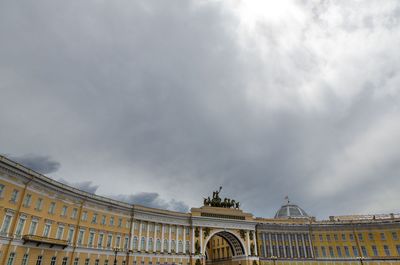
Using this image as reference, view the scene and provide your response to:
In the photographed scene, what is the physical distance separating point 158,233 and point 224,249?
31.3 m

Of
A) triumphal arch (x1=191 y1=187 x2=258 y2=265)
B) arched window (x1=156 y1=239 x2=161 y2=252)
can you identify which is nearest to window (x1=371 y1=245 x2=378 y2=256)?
triumphal arch (x1=191 y1=187 x2=258 y2=265)

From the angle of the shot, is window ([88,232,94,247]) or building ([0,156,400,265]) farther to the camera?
window ([88,232,94,247])

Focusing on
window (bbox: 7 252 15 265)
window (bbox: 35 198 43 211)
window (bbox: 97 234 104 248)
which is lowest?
window (bbox: 7 252 15 265)

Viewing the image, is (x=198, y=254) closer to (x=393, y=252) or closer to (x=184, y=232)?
(x=184, y=232)

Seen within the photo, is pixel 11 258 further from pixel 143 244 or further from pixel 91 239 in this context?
pixel 143 244

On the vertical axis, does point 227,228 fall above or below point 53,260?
above

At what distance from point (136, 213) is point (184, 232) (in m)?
14.6

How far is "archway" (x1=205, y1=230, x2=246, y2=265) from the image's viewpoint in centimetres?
7781

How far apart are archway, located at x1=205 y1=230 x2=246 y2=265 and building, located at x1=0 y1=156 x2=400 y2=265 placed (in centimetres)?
29

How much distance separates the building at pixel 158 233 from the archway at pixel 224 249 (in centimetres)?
29

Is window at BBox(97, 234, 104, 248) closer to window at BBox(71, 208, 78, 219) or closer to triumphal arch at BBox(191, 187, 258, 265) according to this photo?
window at BBox(71, 208, 78, 219)

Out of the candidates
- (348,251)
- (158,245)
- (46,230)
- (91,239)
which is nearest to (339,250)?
(348,251)

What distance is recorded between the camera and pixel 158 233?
6762 centimetres

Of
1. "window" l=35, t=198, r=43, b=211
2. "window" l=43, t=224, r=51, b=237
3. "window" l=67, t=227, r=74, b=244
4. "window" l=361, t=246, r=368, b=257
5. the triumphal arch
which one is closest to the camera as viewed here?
"window" l=35, t=198, r=43, b=211
